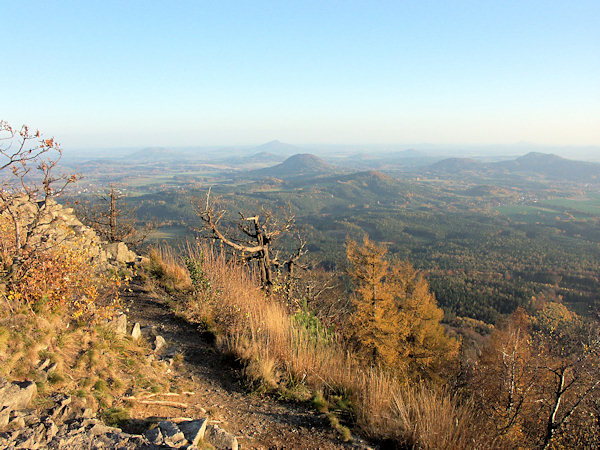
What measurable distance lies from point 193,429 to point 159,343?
2.28 m

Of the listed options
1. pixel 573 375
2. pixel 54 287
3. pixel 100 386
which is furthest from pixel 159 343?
pixel 573 375

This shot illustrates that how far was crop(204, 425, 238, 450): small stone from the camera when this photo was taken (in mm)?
2941

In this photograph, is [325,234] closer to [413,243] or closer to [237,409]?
[413,243]

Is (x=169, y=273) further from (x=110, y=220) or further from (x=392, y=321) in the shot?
(x=392, y=321)

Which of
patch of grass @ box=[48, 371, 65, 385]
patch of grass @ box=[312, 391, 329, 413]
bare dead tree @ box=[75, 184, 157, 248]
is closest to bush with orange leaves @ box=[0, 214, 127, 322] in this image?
patch of grass @ box=[48, 371, 65, 385]

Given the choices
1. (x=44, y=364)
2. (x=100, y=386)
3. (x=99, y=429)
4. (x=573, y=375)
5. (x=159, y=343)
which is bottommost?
(x=573, y=375)

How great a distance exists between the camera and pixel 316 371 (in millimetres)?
4668

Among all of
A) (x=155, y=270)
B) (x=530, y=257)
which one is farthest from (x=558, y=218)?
(x=155, y=270)

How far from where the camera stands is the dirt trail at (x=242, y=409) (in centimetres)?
338

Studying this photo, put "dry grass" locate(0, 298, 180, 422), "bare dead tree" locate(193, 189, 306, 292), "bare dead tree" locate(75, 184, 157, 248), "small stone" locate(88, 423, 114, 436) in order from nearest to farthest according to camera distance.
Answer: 1. "small stone" locate(88, 423, 114, 436)
2. "dry grass" locate(0, 298, 180, 422)
3. "bare dead tree" locate(193, 189, 306, 292)
4. "bare dead tree" locate(75, 184, 157, 248)

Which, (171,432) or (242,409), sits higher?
(171,432)

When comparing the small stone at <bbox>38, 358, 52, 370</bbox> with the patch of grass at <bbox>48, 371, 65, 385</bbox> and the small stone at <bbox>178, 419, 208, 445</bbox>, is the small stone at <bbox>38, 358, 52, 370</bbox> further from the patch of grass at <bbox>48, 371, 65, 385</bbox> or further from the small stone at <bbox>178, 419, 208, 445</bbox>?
the small stone at <bbox>178, 419, 208, 445</bbox>

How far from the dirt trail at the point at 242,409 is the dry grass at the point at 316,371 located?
0.30m

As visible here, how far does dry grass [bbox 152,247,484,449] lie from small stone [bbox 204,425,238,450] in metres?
1.28
